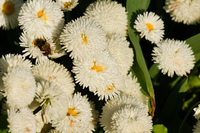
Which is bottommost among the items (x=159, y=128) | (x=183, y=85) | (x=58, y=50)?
(x=159, y=128)

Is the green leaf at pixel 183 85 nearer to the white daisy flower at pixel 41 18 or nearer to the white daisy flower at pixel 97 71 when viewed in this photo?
the white daisy flower at pixel 97 71

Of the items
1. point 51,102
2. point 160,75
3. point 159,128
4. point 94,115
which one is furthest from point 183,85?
point 51,102

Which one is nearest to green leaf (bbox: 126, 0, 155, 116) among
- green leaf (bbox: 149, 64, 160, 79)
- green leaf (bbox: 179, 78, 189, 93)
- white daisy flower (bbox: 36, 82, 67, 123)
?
green leaf (bbox: 149, 64, 160, 79)

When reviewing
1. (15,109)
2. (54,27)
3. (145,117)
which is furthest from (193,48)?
(15,109)

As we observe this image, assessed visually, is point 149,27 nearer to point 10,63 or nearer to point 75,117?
point 75,117

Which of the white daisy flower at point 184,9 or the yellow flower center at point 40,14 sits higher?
the yellow flower center at point 40,14

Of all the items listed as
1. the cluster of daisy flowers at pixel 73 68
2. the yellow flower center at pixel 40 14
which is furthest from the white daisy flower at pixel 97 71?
the yellow flower center at pixel 40 14

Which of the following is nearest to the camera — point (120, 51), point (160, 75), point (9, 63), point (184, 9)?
point (9, 63)
